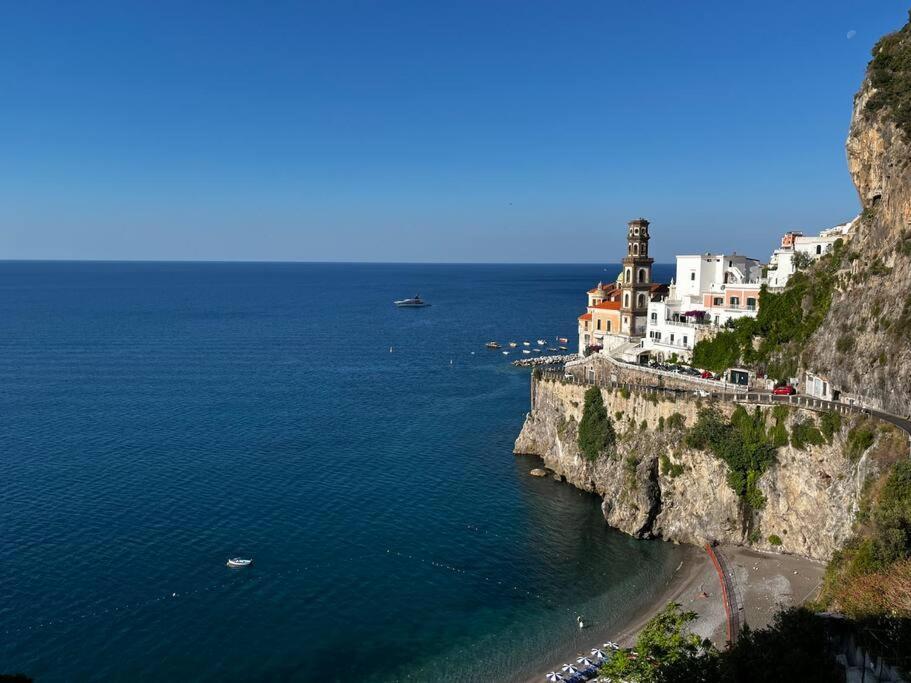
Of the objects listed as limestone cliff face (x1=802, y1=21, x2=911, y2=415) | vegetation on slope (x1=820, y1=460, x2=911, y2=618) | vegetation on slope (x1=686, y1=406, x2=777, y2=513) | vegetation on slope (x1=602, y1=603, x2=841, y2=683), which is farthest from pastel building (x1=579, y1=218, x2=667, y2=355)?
vegetation on slope (x1=602, y1=603, x2=841, y2=683)

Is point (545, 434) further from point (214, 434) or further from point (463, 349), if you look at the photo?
point (463, 349)

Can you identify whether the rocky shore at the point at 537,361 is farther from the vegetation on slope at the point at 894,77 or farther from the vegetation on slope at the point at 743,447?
the vegetation on slope at the point at 894,77

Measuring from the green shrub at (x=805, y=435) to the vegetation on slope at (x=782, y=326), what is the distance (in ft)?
30.8

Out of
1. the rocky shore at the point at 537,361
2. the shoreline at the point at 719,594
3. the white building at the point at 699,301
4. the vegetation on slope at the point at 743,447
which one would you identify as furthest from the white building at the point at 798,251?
the rocky shore at the point at 537,361

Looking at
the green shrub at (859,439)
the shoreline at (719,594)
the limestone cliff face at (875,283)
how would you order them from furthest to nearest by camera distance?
the limestone cliff face at (875,283) → the green shrub at (859,439) → the shoreline at (719,594)

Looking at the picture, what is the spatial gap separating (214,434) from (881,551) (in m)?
63.4

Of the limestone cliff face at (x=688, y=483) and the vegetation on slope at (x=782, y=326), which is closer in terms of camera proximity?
the limestone cliff face at (x=688, y=483)

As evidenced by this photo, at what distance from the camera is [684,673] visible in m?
26.3

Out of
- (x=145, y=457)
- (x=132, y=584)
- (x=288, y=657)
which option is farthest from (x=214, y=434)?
(x=288, y=657)

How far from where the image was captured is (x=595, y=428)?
58.7 m

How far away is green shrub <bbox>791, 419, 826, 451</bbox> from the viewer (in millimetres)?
44281

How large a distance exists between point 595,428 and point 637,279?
2302cm

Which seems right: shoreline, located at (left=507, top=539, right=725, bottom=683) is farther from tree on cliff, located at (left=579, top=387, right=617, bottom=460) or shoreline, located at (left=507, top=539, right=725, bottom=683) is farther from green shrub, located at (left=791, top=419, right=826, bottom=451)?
tree on cliff, located at (left=579, top=387, right=617, bottom=460)

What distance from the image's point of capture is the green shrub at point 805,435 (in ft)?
145
